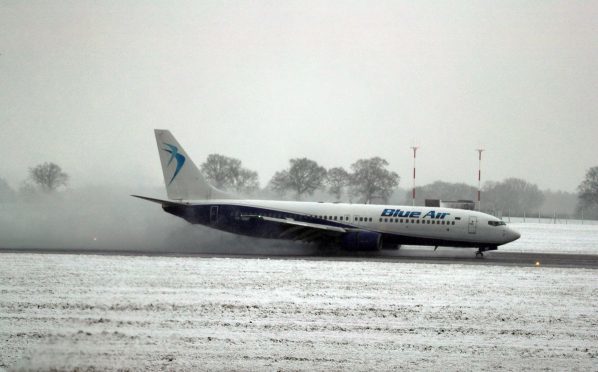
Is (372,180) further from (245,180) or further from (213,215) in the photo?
(213,215)

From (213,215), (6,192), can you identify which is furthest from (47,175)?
(213,215)

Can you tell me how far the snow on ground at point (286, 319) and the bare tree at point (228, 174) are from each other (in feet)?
251

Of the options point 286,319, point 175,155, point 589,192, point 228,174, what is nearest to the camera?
point 286,319

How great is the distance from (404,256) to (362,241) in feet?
8.64

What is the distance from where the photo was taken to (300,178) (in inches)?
4336

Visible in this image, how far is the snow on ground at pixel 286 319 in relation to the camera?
12898 mm

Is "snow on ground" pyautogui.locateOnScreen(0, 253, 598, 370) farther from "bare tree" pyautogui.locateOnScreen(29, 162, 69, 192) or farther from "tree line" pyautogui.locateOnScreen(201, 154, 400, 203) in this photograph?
"tree line" pyautogui.locateOnScreen(201, 154, 400, 203)

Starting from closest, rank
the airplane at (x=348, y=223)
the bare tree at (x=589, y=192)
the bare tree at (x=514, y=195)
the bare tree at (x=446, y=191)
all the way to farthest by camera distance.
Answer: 1. the airplane at (x=348, y=223)
2. the bare tree at (x=589, y=192)
3. the bare tree at (x=446, y=191)
4. the bare tree at (x=514, y=195)

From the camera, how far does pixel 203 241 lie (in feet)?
138

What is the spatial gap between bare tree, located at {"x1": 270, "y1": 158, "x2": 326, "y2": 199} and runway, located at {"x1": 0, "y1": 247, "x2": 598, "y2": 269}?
6844 cm

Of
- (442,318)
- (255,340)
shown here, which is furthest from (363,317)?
(255,340)

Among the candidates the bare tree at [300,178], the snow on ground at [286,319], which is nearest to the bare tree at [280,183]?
the bare tree at [300,178]

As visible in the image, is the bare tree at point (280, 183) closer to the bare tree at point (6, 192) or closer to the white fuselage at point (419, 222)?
the bare tree at point (6, 192)

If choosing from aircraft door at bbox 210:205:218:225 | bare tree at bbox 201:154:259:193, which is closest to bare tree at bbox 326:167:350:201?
bare tree at bbox 201:154:259:193
